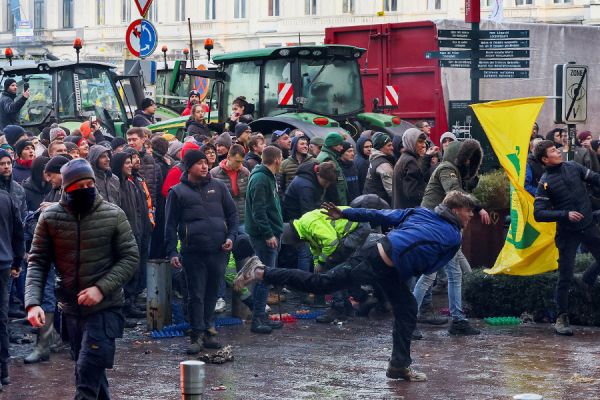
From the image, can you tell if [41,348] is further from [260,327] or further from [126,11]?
[126,11]

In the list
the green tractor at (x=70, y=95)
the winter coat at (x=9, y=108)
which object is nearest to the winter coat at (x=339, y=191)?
the winter coat at (x=9, y=108)

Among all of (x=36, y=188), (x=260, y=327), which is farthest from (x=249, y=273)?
(x=36, y=188)

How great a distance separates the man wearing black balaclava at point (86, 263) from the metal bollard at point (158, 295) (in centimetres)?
428

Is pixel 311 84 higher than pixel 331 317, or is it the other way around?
pixel 311 84

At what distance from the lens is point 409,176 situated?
13.9m

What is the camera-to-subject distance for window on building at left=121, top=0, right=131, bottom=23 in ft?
218

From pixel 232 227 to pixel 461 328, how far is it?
2411 mm

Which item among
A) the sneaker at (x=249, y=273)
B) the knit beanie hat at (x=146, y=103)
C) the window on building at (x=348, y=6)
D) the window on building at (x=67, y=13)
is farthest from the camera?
the window on building at (x=67, y=13)

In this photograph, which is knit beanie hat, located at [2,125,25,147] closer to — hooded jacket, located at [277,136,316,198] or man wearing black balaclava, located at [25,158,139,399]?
hooded jacket, located at [277,136,316,198]

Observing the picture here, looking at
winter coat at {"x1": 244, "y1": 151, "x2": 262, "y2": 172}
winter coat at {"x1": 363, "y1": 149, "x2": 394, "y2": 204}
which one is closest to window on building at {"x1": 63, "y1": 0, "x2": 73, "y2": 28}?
winter coat at {"x1": 244, "y1": 151, "x2": 262, "y2": 172}

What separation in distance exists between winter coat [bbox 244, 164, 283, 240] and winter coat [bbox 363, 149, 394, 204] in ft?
6.45

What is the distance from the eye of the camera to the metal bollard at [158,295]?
1300 centimetres

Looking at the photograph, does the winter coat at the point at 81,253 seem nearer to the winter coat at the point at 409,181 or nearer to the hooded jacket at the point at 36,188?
the hooded jacket at the point at 36,188

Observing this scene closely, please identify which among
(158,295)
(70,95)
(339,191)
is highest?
(70,95)
